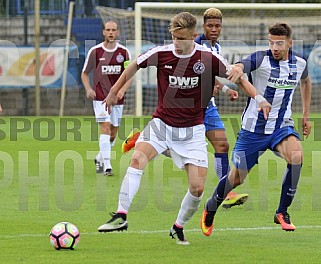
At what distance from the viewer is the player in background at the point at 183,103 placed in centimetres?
765

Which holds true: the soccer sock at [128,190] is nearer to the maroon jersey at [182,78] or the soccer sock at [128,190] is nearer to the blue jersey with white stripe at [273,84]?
the maroon jersey at [182,78]

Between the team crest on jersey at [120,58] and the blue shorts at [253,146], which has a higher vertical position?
the team crest on jersey at [120,58]

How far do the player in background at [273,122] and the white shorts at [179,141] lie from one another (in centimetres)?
69

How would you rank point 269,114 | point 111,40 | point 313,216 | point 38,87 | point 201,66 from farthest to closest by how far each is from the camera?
point 38,87, point 111,40, point 313,216, point 269,114, point 201,66

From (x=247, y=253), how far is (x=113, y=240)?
1298 mm

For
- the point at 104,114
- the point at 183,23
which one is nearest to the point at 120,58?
the point at 104,114

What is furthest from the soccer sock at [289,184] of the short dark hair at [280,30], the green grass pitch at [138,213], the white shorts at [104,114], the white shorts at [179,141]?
the white shorts at [104,114]

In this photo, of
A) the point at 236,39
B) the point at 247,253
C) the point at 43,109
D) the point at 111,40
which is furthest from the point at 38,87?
the point at 247,253

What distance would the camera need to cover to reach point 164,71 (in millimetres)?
7766

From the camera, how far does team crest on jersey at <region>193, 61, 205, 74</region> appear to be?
303 inches

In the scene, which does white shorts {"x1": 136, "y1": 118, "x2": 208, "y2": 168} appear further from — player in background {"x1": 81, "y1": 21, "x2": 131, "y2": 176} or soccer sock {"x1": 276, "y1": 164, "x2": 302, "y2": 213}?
player in background {"x1": 81, "y1": 21, "x2": 131, "y2": 176}

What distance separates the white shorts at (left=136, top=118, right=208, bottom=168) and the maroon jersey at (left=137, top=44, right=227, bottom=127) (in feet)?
0.22

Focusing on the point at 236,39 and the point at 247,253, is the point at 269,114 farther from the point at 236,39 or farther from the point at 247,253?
the point at 236,39

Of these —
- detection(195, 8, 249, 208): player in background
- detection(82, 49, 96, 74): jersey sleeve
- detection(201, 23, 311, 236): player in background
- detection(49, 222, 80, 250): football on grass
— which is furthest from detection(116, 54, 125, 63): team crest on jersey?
detection(49, 222, 80, 250): football on grass
